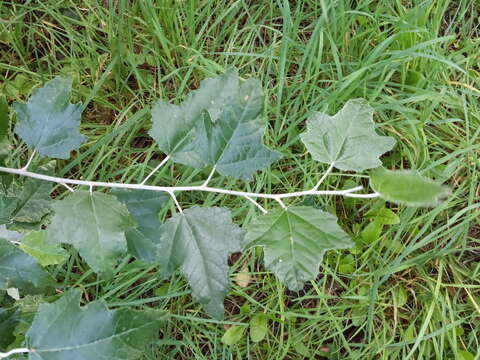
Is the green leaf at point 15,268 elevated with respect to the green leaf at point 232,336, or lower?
elevated

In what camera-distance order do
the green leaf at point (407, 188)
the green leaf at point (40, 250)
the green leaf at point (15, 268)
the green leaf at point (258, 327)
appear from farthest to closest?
1. the green leaf at point (258, 327)
2. the green leaf at point (40, 250)
3. the green leaf at point (15, 268)
4. the green leaf at point (407, 188)

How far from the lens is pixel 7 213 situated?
3.20ft

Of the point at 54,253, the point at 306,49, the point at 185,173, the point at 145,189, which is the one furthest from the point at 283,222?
the point at 306,49

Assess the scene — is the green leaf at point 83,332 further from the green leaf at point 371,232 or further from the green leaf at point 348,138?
the green leaf at point 371,232

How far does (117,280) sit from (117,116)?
51 centimetres

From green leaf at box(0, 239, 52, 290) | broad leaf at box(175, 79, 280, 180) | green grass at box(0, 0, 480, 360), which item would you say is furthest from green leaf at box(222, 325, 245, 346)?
broad leaf at box(175, 79, 280, 180)

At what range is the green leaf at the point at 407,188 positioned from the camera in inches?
25.6

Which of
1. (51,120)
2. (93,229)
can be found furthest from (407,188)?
(51,120)

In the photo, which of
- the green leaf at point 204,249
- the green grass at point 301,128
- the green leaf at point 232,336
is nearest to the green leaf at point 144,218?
the green leaf at point 204,249

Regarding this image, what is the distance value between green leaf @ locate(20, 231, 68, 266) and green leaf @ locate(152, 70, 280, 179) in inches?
14.5

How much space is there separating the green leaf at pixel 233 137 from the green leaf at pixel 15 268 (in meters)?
0.31

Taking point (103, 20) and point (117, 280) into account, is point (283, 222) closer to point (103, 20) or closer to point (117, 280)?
point (117, 280)

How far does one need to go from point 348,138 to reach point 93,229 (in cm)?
40

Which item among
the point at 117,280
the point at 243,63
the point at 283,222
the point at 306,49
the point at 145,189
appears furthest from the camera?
the point at 243,63
